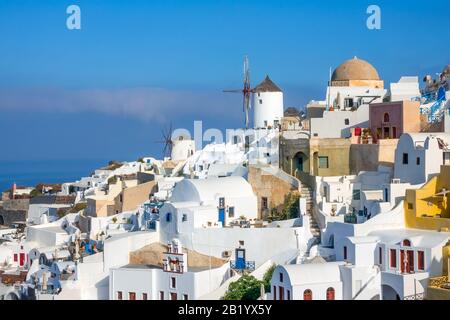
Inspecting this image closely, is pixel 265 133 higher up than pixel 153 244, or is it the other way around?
pixel 265 133

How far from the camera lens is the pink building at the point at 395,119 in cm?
3494

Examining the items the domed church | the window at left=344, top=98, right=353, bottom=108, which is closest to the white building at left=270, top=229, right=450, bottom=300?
the window at left=344, top=98, right=353, bottom=108

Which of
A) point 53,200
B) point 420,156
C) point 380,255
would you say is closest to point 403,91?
point 420,156

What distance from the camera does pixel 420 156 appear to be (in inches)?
1204

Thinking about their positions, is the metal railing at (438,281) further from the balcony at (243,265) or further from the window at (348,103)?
the window at (348,103)

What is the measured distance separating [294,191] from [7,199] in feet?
82.3

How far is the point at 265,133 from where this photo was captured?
4194cm

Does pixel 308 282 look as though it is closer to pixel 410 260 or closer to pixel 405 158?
pixel 410 260

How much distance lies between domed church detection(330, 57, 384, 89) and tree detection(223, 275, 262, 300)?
1538 cm

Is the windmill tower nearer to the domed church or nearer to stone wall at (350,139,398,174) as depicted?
the domed church

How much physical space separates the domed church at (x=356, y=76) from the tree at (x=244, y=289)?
1538cm

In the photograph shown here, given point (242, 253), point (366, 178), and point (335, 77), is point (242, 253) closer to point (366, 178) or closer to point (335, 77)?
point (366, 178)
